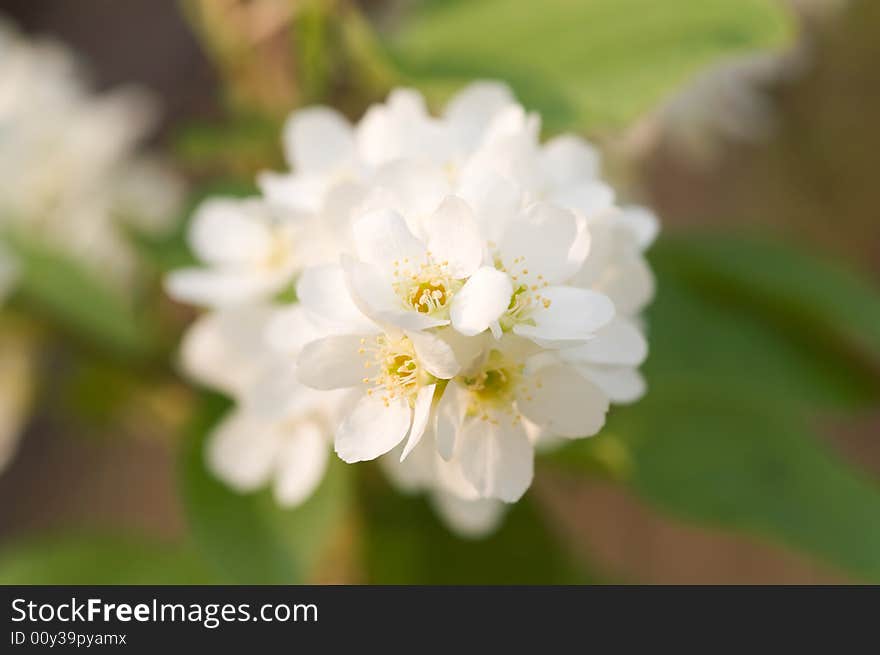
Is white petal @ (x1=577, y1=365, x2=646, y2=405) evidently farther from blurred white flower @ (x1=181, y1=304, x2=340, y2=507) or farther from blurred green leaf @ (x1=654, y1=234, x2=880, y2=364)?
blurred green leaf @ (x1=654, y1=234, x2=880, y2=364)

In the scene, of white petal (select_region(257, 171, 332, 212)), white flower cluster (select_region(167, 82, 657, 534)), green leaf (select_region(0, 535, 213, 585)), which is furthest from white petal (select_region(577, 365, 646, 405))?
green leaf (select_region(0, 535, 213, 585))

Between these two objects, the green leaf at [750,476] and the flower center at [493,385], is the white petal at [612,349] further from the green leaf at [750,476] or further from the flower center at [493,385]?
the green leaf at [750,476]

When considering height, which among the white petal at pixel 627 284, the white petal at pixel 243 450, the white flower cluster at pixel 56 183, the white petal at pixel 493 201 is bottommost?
the white petal at pixel 627 284

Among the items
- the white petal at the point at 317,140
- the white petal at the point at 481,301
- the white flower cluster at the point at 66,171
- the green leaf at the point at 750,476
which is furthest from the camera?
the white flower cluster at the point at 66,171

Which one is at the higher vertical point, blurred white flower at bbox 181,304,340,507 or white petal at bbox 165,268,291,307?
white petal at bbox 165,268,291,307

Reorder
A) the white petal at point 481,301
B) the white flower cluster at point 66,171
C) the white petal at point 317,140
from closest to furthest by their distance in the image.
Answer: the white petal at point 481,301 < the white petal at point 317,140 < the white flower cluster at point 66,171

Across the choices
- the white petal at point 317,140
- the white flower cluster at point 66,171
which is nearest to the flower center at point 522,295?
the white petal at point 317,140

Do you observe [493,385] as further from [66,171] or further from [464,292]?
[66,171]
